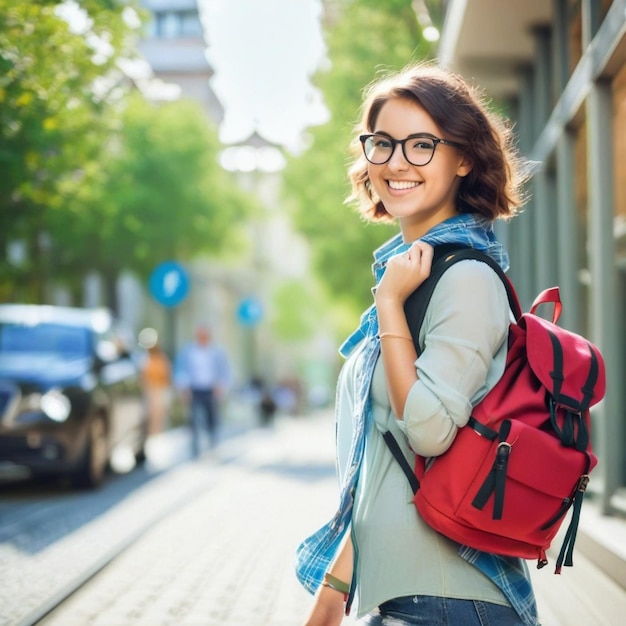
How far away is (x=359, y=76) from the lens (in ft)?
78.3

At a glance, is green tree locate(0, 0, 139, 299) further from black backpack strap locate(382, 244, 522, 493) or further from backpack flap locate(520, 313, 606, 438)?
backpack flap locate(520, 313, 606, 438)

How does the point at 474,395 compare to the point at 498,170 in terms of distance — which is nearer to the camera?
the point at 474,395

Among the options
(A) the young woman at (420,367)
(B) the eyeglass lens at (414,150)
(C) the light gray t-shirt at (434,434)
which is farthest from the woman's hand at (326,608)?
(B) the eyeglass lens at (414,150)

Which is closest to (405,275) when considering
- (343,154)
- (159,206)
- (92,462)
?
(92,462)

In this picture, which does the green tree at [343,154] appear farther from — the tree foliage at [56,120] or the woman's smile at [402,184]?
the woman's smile at [402,184]

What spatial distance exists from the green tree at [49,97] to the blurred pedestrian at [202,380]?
16.4 ft

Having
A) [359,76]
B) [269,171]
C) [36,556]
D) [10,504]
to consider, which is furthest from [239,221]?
[36,556]

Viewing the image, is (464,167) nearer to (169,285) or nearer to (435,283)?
(435,283)

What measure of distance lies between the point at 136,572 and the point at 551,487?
4872 mm

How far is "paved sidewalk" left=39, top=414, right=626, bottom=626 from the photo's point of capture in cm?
525

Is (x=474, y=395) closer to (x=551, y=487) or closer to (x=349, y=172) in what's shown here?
(x=551, y=487)

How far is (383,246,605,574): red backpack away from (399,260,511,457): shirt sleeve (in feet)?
0.14

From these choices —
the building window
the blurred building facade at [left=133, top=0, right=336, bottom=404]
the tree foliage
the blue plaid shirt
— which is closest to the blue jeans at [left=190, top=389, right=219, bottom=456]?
the tree foliage

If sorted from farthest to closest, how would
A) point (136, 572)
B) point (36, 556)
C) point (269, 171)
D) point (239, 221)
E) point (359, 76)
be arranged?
point (239, 221) < point (269, 171) < point (359, 76) < point (36, 556) < point (136, 572)
